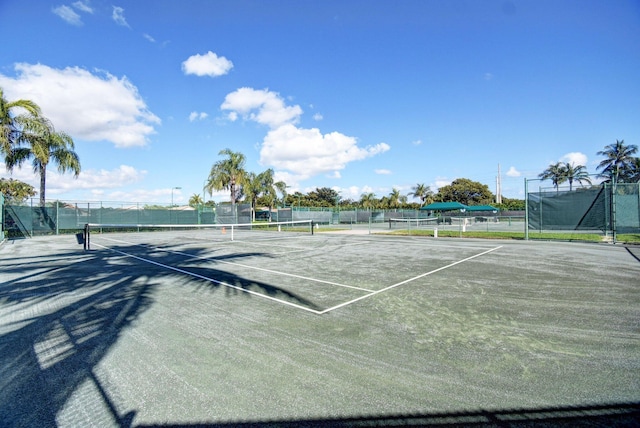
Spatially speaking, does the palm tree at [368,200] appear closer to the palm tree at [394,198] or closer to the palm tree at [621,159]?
the palm tree at [394,198]

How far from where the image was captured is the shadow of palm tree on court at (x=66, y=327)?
→ 2.73 metres

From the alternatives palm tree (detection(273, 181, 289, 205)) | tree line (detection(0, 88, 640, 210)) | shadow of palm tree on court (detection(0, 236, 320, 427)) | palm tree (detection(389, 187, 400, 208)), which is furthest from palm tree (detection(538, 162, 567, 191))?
shadow of palm tree on court (detection(0, 236, 320, 427))

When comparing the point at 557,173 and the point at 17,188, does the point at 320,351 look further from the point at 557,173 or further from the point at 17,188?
the point at 557,173

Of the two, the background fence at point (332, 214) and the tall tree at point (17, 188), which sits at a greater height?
the tall tree at point (17, 188)

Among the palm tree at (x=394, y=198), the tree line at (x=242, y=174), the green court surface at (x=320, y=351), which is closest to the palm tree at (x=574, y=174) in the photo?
the tree line at (x=242, y=174)

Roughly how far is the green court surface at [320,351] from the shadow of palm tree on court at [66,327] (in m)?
0.02

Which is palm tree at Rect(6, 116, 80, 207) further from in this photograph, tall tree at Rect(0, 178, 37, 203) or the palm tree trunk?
tall tree at Rect(0, 178, 37, 203)

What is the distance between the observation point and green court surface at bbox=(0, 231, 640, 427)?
2.69 metres

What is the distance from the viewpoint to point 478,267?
9594 millimetres

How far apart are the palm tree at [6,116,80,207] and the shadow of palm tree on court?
633 inches

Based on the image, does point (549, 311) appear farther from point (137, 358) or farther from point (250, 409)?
point (137, 358)

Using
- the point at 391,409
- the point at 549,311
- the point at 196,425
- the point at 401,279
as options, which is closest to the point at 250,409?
the point at 196,425

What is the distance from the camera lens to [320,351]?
3.82 metres

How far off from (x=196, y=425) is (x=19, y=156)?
2872cm
